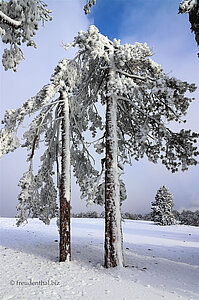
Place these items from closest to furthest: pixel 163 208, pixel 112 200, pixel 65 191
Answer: pixel 112 200 < pixel 65 191 < pixel 163 208

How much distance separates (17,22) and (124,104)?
716 centimetres

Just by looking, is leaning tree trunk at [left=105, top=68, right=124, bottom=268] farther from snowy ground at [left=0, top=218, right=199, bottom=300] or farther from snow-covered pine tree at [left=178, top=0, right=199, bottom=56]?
snow-covered pine tree at [left=178, top=0, right=199, bottom=56]

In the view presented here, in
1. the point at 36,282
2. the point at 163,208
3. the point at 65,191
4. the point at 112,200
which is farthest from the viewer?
the point at 163,208

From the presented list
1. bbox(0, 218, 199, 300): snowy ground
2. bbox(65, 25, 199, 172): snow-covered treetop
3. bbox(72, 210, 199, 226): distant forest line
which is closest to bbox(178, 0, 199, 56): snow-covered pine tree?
bbox(65, 25, 199, 172): snow-covered treetop

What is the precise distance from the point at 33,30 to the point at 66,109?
16.8 ft

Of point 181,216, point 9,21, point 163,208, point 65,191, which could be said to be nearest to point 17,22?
point 9,21

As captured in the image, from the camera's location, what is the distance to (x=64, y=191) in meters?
8.64

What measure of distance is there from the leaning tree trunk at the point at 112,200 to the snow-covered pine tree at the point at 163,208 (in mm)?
21506

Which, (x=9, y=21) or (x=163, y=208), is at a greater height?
(x=9, y=21)

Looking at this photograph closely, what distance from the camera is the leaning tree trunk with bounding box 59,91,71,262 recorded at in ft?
27.2

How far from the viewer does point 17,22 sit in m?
4.19

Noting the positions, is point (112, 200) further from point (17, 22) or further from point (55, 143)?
point (17, 22)

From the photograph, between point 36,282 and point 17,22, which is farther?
point 36,282

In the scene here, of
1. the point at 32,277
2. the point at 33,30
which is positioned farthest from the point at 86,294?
the point at 33,30
